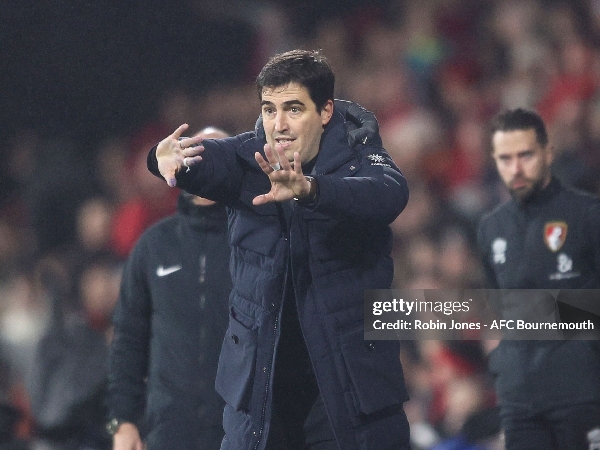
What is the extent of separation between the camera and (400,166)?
4297 millimetres

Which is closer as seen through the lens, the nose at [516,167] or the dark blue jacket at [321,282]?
the dark blue jacket at [321,282]

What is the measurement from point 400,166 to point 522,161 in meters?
1.33

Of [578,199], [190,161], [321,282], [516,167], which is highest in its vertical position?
[516,167]

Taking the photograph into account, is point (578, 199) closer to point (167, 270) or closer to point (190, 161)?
point (167, 270)

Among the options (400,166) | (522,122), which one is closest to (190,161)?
(522,122)

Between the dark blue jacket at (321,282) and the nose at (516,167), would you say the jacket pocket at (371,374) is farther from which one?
the nose at (516,167)

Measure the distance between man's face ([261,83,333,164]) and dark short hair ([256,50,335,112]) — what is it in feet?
0.04

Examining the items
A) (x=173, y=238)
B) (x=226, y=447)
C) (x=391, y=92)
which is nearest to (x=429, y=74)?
(x=391, y=92)

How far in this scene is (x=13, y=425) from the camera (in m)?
3.41

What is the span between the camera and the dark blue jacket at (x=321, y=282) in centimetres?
174

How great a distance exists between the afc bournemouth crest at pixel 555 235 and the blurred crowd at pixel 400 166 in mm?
825

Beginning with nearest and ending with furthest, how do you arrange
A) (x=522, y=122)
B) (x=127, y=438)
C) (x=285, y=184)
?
(x=285, y=184)
(x=127, y=438)
(x=522, y=122)

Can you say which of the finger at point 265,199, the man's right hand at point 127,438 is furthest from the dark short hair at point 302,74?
the man's right hand at point 127,438

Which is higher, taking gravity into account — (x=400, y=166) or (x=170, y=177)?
(x=400, y=166)
